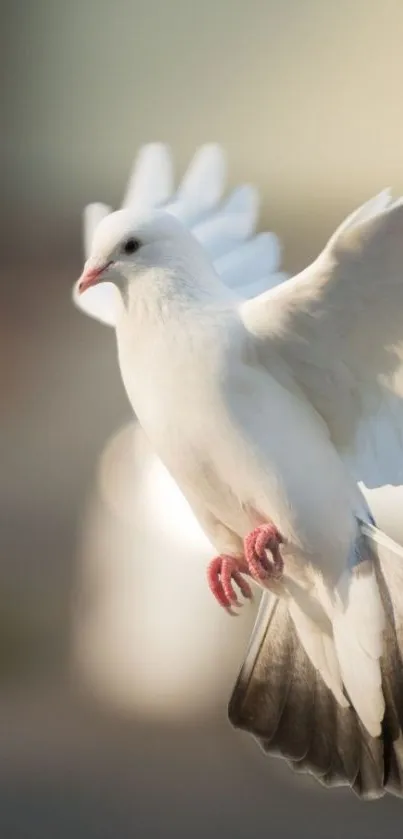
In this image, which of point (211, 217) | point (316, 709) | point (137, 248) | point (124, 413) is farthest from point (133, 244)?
point (316, 709)

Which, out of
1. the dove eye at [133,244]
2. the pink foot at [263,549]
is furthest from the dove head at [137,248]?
the pink foot at [263,549]

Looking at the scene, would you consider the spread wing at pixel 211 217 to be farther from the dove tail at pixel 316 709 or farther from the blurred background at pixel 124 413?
the dove tail at pixel 316 709

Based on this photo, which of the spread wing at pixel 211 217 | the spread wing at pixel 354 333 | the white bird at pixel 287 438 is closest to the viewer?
the spread wing at pixel 354 333

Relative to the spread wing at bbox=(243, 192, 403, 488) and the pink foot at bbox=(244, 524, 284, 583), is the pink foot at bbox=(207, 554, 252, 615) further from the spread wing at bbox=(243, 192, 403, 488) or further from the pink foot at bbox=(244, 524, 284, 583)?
the spread wing at bbox=(243, 192, 403, 488)

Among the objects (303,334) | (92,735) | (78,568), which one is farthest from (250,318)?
(92,735)

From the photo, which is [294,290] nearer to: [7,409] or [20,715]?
[7,409]

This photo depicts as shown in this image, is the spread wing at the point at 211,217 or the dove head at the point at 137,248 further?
the spread wing at the point at 211,217

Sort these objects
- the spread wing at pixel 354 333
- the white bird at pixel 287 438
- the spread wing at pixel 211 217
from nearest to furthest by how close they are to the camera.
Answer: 1. the spread wing at pixel 354 333
2. the white bird at pixel 287 438
3. the spread wing at pixel 211 217

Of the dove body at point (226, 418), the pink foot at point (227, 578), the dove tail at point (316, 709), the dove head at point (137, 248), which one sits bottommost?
the dove tail at point (316, 709)
